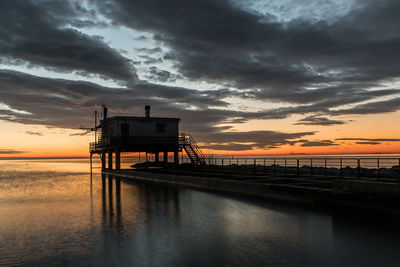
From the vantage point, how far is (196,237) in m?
10.6

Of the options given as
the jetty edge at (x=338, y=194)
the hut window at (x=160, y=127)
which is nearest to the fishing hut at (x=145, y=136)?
the hut window at (x=160, y=127)

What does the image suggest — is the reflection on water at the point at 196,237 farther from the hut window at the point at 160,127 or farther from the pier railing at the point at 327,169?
the hut window at the point at 160,127

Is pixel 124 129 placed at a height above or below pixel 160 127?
below

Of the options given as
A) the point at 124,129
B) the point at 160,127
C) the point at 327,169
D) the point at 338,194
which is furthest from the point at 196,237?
the point at 160,127

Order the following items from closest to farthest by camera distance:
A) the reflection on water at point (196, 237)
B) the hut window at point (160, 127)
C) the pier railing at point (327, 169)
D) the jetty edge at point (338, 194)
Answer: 1. the reflection on water at point (196, 237)
2. the jetty edge at point (338, 194)
3. the pier railing at point (327, 169)
4. the hut window at point (160, 127)

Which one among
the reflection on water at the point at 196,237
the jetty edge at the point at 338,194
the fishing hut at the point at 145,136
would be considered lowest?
the reflection on water at the point at 196,237

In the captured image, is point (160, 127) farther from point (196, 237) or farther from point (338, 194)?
point (196, 237)

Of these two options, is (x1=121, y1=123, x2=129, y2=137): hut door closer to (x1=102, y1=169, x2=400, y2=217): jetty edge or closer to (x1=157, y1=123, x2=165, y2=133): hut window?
(x1=157, y1=123, x2=165, y2=133): hut window

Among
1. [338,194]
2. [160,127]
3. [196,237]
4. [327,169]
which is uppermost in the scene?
[160,127]

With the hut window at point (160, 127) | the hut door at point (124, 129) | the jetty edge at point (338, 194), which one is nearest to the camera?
the jetty edge at point (338, 194)

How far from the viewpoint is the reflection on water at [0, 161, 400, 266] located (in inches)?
328

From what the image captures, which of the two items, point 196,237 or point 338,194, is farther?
point 338,194

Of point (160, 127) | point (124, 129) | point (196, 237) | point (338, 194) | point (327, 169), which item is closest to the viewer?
point (196, 237)

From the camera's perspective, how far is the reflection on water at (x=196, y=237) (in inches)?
328
